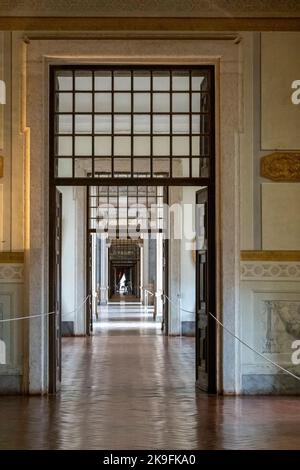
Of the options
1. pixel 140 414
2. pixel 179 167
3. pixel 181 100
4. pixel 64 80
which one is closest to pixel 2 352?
pixel 140 414

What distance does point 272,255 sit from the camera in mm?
9422

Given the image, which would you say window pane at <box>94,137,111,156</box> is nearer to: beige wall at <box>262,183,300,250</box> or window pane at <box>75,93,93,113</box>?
window pane at <box>75,93,93,113</box>

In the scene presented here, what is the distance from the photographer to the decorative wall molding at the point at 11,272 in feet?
31.0

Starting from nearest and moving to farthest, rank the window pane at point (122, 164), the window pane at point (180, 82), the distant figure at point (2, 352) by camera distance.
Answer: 1. the distant figure at point (2, 352)
2. the window pane at point (180, 82)
3. the window pane at point (122, 164)

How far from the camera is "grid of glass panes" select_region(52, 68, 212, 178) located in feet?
32.0

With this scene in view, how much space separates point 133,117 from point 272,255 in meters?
2.46

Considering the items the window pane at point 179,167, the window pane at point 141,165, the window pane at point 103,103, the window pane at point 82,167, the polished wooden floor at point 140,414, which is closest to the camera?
the polished wooden floor at point 140,414

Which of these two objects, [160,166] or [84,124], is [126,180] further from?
[160,166]

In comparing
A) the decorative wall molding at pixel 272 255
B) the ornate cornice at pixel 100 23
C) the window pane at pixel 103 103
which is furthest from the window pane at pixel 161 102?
the decorative wall molding at pixel 272 255

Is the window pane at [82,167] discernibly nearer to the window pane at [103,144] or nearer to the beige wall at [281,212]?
the window pane at [103,144]

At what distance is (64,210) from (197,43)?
8795 mm

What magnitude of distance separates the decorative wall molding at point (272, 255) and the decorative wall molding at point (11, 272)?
2562 mm
